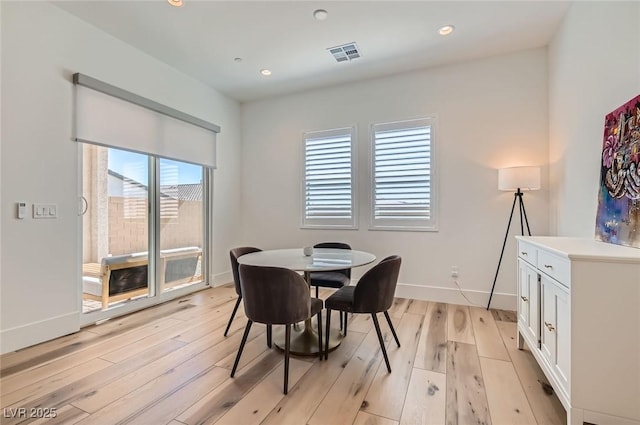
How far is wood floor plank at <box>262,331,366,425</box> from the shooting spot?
160 cm

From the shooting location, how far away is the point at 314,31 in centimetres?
295

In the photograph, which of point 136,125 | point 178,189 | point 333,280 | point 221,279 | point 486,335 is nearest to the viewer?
point 486,335

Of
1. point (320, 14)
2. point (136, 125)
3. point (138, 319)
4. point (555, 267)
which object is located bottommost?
point (138, 319)

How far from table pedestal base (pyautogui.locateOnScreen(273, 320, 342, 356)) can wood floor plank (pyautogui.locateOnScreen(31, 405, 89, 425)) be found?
128 centimetres

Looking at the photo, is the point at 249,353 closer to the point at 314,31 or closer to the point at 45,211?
the point at 45,211

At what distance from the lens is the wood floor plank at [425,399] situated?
159cm

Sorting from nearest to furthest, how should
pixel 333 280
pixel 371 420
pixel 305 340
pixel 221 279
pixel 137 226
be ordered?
pixel 371 420, pixel 305 340, pixel 333 280, pixel 137 226, pixel 221 279

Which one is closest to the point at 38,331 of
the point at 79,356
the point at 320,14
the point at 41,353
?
the point at 41,353

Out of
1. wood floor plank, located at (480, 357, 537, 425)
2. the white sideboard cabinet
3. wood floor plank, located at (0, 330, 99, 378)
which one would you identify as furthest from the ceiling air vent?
wood floor plank, located at (0, 330, 99, 378)

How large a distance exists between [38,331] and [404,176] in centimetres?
407

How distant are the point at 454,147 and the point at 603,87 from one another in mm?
1543

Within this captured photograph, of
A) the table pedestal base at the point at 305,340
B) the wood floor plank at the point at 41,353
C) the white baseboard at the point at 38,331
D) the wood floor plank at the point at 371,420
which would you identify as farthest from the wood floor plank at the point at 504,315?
the white baseboard at the point at 38,331

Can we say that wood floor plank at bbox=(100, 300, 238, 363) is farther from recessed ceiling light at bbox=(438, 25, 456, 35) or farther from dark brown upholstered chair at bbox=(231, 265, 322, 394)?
recessed ceiling light at bbox=(438, 25, 456, 35)

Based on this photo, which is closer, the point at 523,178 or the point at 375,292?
the point at 375,292
